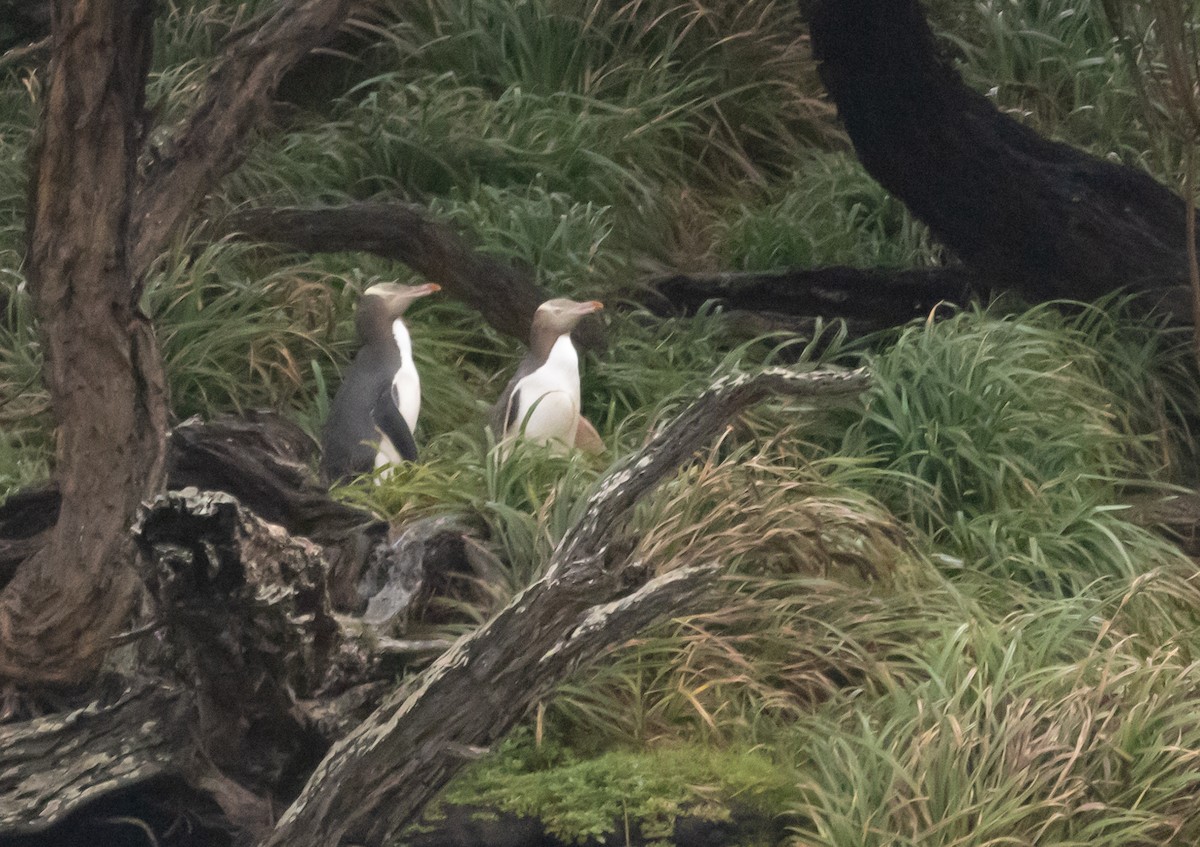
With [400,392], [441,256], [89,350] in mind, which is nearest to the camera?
[89,350]

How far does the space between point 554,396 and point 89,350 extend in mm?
1741

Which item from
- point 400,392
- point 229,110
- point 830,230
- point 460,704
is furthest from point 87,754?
point 830,230

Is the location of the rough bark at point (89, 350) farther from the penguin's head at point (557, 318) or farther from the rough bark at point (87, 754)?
the penguin's head at point (557, 318)

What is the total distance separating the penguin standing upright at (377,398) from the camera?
4383 mm

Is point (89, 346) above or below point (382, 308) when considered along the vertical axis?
above

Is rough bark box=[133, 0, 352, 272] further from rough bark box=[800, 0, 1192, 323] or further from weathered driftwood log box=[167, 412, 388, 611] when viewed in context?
rough bark box=[800, 0, 1192, 323]

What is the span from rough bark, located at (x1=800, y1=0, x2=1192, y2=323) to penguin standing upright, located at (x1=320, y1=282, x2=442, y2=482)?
1458 millimetres

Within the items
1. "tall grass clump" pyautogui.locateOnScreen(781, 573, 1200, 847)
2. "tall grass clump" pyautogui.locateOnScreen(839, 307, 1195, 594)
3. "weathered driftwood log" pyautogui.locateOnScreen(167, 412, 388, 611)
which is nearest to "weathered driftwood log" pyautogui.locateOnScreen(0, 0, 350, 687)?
"weathered driftwood log" pyautogui.locateOnScreen(167, 412, 388, 611)

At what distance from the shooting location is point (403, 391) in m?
4.61

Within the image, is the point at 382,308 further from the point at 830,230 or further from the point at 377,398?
the point at 830,230

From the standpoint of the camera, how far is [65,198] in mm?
2873

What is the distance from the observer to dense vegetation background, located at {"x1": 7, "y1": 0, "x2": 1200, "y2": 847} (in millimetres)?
2947

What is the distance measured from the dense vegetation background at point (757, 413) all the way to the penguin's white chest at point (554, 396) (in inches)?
6.7

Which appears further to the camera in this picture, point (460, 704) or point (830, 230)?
point (830, 230)
